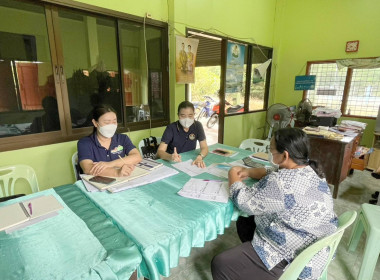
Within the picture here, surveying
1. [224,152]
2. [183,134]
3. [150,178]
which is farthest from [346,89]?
[150,178]

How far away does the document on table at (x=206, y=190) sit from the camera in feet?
3.75

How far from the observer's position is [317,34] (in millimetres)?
3980

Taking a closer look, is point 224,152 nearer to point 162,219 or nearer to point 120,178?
point 120,178

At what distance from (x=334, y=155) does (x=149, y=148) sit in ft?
7.07

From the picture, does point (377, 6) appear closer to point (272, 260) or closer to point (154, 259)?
point (272, 260)

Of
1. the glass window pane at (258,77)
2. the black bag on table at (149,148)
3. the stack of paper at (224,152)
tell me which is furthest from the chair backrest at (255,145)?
the glass window pane at (258,77)

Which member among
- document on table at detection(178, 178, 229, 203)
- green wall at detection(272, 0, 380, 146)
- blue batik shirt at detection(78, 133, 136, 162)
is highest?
green wall at detection(272, 0, 380, 146)

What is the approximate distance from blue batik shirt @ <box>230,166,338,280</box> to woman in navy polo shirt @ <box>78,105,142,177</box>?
860mm

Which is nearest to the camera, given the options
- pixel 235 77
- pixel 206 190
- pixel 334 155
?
pixel 206 190

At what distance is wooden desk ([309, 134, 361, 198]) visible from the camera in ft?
8.06

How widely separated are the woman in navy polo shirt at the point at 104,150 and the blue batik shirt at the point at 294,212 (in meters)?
0.86

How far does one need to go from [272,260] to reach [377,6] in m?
4.37

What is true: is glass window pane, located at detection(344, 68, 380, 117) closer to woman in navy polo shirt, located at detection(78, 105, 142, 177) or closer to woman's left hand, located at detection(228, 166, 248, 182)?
woman's left hand, located at detection(228, 166, 248, 182)

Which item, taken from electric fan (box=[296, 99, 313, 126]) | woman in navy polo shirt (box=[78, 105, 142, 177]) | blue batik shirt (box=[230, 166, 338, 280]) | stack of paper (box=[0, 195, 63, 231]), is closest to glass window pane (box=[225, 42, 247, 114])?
electric fan (box=[296, 99, 313, 126])
